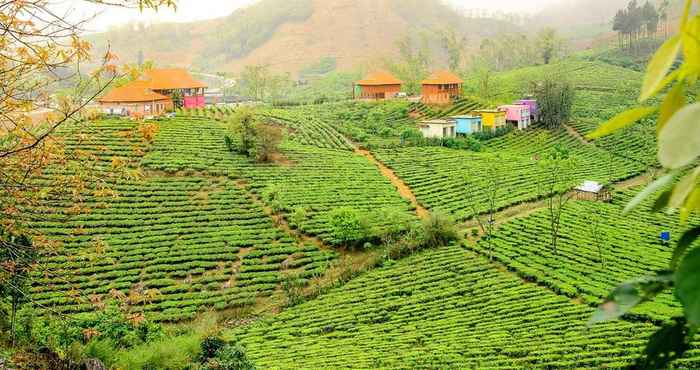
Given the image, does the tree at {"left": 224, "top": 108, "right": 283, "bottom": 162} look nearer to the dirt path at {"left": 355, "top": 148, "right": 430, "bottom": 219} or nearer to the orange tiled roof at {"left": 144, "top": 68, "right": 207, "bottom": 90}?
the dirt path at {"left": 355, "top": 148, "right": 430, "bottom": 219}

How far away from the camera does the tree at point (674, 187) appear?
66cm

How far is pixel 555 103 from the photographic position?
4419 centimetres

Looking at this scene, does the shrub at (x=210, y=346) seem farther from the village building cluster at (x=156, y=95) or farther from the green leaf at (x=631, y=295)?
the village building cluster at (x=156, y=95)

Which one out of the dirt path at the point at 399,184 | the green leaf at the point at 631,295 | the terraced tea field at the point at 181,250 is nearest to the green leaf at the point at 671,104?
the green leaf at the point at 631,295

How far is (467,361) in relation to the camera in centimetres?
1448

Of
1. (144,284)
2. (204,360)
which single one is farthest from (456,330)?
(144,284)

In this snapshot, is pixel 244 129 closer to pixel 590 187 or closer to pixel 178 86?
pixel 178 86

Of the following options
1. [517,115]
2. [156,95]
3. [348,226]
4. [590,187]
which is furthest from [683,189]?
[517,115]

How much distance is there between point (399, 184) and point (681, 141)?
32052 mm

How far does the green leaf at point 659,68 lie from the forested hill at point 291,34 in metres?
111

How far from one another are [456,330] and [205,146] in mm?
23024

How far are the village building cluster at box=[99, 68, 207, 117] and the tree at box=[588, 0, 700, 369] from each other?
40.0m

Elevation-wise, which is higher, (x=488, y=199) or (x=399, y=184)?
(x=399, y=184)

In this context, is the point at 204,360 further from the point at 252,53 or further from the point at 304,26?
the point at 304,26
